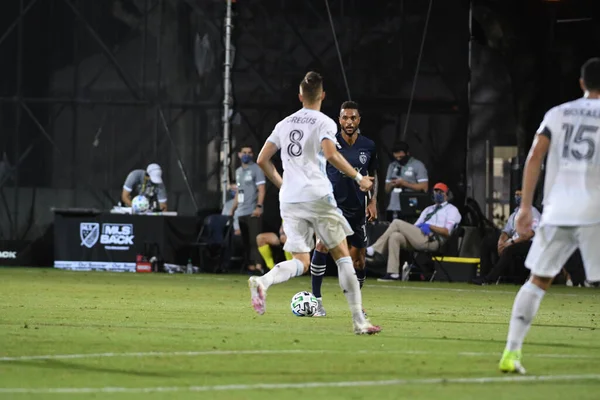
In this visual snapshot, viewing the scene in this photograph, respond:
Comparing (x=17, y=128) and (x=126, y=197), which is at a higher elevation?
(x=17, y=128)

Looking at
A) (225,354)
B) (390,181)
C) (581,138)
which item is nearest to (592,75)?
(581,138)

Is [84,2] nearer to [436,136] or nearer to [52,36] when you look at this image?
[52,36]

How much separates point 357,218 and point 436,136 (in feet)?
41.1

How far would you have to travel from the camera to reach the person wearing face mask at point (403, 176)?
24.7 metres

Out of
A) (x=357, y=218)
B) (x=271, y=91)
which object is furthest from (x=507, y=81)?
(x=357, y=218)

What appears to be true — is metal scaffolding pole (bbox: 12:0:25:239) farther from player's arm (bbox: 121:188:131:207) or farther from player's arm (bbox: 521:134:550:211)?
player's arm (bbox: 521:134:550:211)

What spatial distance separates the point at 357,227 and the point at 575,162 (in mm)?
5875

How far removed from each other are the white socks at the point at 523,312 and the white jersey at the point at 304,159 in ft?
11.3

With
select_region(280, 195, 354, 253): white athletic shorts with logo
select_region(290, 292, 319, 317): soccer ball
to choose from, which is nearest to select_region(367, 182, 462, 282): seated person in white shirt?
select_region(290, 292, 319, 317): soccer ball

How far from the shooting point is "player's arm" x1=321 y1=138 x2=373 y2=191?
11.2 metres

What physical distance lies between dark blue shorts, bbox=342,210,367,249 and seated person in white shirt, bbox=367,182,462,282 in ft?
29.6

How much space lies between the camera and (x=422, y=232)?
23.4 metres

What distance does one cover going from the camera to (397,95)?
26.7 meters

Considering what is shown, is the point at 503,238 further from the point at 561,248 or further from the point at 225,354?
the point at 561,248
